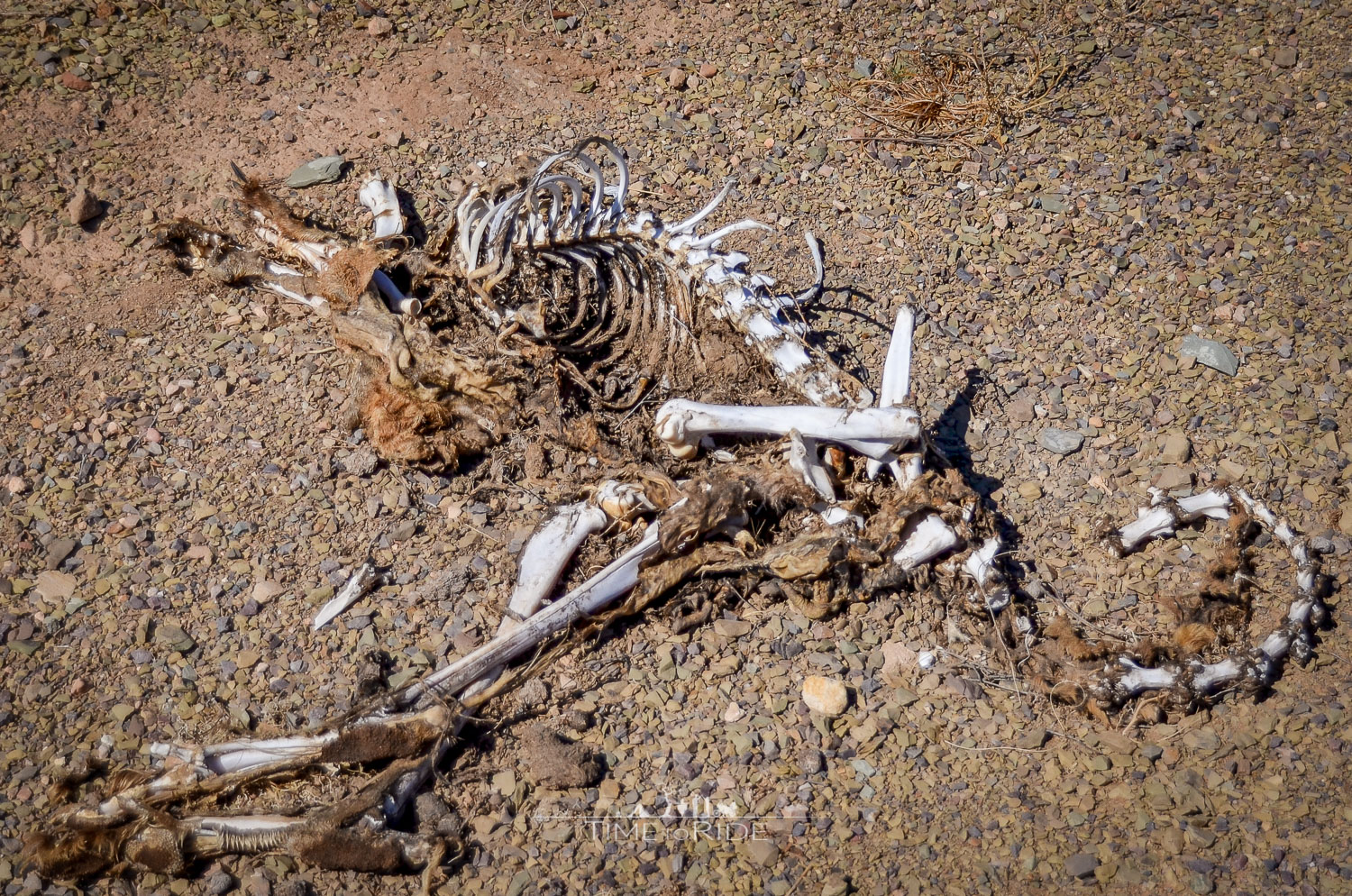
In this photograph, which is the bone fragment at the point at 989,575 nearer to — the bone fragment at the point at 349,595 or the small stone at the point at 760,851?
the small stone at the point at 760,851

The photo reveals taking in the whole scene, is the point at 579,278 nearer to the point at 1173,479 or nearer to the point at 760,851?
the point at 760,851

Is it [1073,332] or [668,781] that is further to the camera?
[1073,332]

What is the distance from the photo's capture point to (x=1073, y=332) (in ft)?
14.3

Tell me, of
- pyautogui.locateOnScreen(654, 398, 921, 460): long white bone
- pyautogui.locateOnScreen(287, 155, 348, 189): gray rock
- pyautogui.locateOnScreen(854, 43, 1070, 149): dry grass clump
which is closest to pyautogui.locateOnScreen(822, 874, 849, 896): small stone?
pyautogui.locateOnScreen(654, 398, 921, 460): long white bone

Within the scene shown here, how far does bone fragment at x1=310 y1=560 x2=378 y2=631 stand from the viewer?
11.3 ft

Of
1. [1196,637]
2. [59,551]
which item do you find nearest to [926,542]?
[1196,637]

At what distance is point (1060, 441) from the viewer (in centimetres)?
403

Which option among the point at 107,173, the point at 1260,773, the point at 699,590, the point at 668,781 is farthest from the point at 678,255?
the point at 107,173

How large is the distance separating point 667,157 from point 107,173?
2806mm

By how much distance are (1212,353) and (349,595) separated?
3777 millimetres

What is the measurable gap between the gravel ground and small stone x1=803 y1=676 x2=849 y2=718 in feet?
0.20

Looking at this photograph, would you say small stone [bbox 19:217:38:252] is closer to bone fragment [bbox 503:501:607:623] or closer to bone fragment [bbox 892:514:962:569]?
bone fragment [bbox 503:501:607:623]

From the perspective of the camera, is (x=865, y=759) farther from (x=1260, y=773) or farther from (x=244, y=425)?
(x=244, y=425)

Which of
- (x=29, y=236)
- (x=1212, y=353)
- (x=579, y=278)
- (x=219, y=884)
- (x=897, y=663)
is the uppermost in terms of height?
(x=29, y=236)
